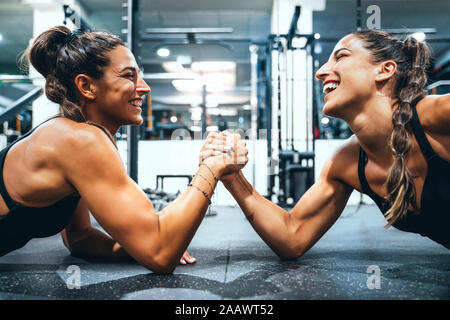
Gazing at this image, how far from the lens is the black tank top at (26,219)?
3.96ft

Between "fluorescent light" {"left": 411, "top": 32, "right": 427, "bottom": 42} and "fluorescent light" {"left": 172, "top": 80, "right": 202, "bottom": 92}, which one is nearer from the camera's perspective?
"fluorescent light" {"left": 411, "top": 32, "right": 427, "bottom": 42}

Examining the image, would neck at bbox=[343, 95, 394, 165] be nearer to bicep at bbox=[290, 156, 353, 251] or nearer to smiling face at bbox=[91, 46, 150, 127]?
bicep at bbox=[290, 156, 353, 251]

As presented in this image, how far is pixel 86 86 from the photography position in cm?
125

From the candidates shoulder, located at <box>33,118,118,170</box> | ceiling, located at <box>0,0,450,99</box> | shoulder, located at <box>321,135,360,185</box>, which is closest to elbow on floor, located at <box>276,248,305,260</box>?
shoulder, located at <box>321,135,360,185</box>

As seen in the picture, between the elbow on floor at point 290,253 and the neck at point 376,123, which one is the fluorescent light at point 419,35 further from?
the elbow on floor at point 290,253

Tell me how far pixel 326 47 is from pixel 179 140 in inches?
231

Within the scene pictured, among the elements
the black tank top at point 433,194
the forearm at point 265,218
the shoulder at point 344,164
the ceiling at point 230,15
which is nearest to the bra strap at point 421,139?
the black tank top at point 433,194

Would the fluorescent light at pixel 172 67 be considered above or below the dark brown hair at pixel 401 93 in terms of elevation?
above

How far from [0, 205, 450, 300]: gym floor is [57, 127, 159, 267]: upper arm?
0.57 feet

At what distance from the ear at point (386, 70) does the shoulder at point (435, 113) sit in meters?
0.16

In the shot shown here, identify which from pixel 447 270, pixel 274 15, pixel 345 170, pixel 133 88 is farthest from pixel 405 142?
pixel 274 15

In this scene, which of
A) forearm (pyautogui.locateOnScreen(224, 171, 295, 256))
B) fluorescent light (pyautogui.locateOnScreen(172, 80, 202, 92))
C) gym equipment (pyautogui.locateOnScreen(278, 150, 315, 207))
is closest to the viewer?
forearm (pyautogui.locateOnScreen(224, 171, 295, 256))

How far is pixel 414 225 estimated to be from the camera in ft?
4.24

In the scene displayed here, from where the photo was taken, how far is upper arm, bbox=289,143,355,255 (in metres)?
1.50
